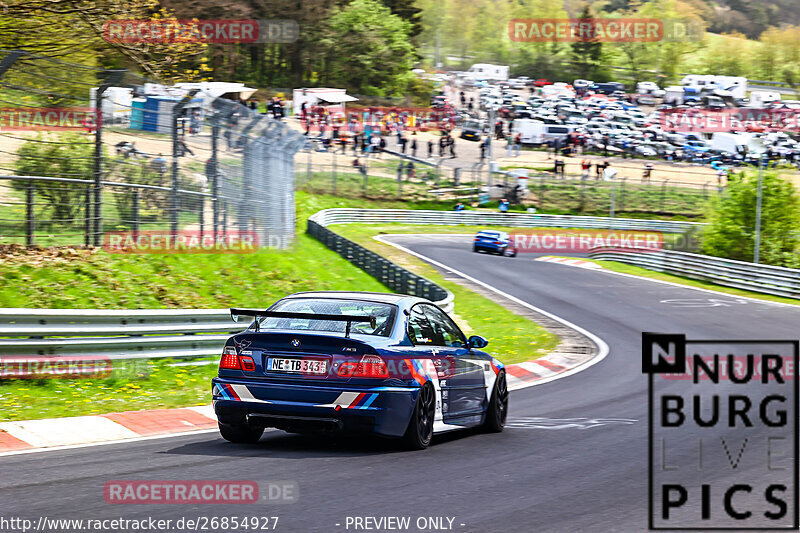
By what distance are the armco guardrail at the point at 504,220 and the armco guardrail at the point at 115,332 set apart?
43.8 meters

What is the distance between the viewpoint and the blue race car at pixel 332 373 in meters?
7.69

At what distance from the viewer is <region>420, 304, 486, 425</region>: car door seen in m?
8.77

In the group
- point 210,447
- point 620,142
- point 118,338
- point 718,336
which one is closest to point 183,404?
point 118,338

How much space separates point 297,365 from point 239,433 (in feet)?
3.05

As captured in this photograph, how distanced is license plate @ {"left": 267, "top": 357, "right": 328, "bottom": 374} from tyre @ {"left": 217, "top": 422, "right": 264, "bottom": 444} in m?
0.66

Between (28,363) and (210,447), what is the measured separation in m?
3.93

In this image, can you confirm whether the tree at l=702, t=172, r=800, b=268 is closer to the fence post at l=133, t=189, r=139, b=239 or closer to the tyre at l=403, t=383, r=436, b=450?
the fence post at l=133, t=189, r=139, b=239

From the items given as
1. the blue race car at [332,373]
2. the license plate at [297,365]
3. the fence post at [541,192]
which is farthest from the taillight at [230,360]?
the fence post at [541,192]

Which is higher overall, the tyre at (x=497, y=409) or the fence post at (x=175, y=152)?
the fence post at (x=175, y=152)

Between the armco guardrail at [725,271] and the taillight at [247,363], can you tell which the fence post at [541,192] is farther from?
the taillight at [247,363]

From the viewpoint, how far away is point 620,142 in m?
80.4

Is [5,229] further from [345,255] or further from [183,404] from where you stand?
[345,255]

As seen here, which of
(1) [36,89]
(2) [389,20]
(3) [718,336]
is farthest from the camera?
(2) [389,20]

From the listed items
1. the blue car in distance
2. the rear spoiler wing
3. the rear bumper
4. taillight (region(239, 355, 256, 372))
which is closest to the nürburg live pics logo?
the rear bumper
